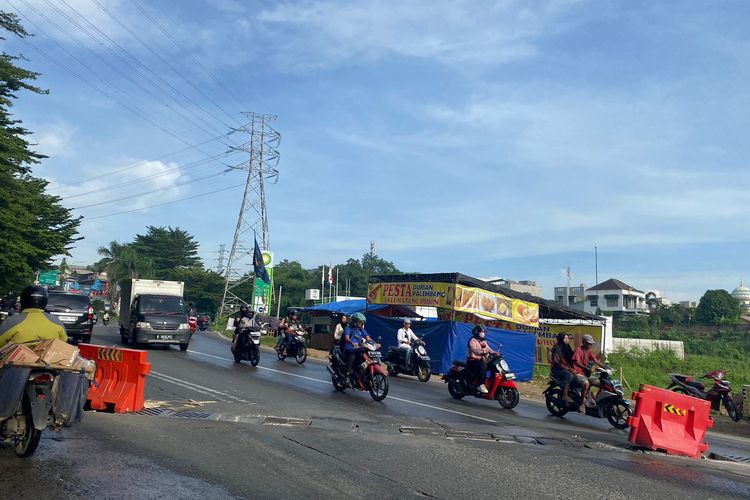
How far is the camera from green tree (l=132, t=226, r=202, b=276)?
93250 mm

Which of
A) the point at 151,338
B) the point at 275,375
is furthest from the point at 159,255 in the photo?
the point at 275,375

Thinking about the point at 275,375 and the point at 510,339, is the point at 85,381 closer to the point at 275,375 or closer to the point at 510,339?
the point at 275,375

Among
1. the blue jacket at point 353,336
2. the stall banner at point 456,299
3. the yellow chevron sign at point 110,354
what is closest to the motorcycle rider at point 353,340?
the blue jacket at point 353,336

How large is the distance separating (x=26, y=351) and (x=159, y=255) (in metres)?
92.3

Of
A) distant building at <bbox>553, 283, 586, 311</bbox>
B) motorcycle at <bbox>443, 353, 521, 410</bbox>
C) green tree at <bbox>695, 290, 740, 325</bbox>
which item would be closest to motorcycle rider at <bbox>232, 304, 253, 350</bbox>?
motorcycle at <bbox>443, 353, 521, 410</bbox>

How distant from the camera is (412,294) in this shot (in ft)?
83.3

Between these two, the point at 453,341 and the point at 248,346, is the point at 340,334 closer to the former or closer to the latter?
the point at 248,346

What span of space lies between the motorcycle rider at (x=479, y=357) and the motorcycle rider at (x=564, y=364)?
4.93 ft

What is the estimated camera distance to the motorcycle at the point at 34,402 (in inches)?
226

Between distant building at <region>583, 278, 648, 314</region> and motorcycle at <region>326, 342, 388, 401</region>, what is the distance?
322 ft

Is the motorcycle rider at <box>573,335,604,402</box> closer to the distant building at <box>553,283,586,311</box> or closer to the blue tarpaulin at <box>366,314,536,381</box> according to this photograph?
the blue tarpaulin at <box>366,314,536,381</box>

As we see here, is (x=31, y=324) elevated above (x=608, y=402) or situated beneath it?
elevated above

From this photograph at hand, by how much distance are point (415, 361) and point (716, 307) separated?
68.7m

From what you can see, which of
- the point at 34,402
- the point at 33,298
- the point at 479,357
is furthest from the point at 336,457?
the point at 479,357
